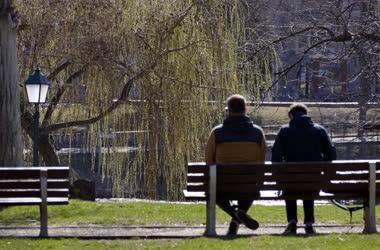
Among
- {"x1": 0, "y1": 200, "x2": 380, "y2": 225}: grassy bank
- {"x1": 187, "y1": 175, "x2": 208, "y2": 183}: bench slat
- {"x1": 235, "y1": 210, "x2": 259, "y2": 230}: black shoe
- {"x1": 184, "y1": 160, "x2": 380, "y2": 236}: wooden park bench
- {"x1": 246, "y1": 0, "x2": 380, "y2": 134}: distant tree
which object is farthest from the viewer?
{"x1": 246, "y1": 0, "x2": 380, "y2": 134}: distant tree

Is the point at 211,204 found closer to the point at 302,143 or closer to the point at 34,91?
the point at 302,143

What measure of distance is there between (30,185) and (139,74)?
30.9 feet

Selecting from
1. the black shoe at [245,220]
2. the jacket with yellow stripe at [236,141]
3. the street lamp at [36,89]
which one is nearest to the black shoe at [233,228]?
the black shoe at [245,220]

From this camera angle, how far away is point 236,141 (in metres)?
11.2

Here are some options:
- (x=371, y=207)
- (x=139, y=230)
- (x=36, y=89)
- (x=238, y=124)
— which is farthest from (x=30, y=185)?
(x=36, y=89)

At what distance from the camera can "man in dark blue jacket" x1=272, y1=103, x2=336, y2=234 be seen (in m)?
11.2

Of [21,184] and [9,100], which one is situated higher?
[9,100]

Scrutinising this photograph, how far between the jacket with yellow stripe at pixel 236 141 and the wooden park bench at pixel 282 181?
0.28m

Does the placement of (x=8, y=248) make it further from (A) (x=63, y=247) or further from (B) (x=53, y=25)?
(B) (x=53, y=25)

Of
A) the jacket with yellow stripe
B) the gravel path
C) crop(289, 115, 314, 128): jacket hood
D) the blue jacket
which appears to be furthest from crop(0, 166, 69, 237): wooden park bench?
crop(289, 115, 314, 128): jacket hood

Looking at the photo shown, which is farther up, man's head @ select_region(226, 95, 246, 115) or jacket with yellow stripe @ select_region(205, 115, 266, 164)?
man's head @ select_region(226, 95, 246, 115)

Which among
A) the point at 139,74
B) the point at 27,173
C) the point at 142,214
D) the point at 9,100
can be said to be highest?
the point at 139,74

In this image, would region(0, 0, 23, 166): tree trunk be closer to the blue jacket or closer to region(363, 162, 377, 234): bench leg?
the blue jacket

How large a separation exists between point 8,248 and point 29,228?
84.5 inches
